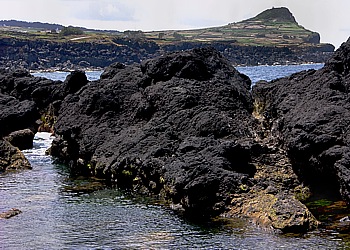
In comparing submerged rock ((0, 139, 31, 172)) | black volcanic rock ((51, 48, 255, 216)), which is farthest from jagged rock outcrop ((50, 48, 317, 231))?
submerged rock ((0, 139, 31, 172))

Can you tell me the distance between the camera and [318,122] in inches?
1048

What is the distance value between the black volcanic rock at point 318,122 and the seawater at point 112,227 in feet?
14.6

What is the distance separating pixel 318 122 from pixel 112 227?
33.5 feet

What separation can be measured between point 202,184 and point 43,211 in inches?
277

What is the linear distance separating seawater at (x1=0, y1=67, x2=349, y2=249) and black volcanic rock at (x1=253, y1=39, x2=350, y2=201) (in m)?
4.46

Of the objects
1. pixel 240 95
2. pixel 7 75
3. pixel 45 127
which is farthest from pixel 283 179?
pixel 7 75

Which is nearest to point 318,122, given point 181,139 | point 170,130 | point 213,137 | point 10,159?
point 213,137

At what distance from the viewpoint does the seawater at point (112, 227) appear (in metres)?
20.6

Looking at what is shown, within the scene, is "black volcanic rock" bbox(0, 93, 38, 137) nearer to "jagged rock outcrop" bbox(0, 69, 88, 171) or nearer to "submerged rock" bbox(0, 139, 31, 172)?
"jagged rock outcrop" bbox(0, 69, 88, 171)

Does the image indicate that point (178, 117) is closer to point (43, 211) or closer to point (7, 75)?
point (43, 211)

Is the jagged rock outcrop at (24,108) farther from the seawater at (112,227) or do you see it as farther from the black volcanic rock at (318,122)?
the black volcanic rock at (318,122)

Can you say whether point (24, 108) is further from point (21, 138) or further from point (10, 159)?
point (10, 159)

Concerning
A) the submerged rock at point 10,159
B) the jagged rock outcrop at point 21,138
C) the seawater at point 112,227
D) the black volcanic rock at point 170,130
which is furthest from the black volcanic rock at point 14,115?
the seawater at point 112,227

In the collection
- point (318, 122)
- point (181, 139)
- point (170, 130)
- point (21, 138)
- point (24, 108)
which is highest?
point (24, 108)
